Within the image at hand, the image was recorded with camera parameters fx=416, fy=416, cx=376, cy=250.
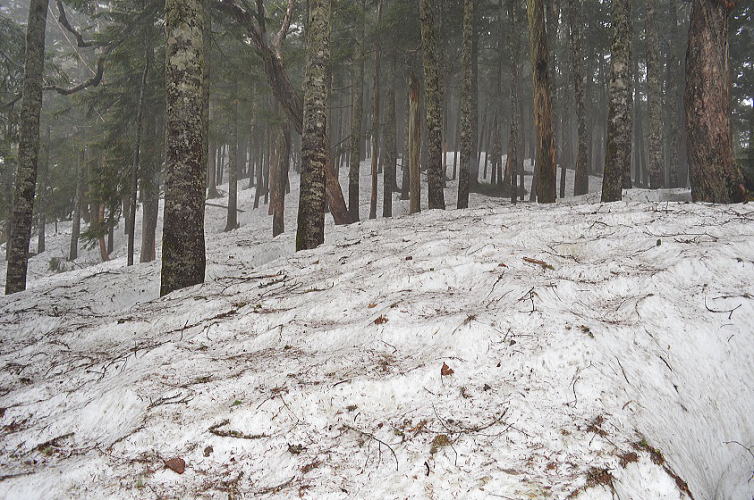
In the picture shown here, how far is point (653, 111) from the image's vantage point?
46.0 feet

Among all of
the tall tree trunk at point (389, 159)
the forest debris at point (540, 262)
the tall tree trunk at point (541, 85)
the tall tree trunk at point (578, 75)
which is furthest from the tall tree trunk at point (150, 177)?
the tall tree trunk at point (578, 75)

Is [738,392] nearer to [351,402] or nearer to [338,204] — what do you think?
[351,402]

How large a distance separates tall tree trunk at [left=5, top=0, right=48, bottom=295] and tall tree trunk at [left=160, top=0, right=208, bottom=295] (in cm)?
512

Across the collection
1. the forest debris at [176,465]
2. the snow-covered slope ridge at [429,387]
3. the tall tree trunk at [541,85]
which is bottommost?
the forest debris at [176,465]

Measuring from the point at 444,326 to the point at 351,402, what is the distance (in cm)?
87

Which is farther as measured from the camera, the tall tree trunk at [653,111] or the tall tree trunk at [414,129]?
the tall tree trunk at [653,111]

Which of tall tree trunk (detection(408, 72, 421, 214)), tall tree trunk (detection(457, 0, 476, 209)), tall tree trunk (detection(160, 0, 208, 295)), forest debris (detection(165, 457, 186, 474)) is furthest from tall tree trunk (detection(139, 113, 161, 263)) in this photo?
forest debris (detection(165, 457, 186, 474))

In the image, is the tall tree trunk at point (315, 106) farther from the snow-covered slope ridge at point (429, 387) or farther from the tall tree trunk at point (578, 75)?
the tall tree trunk at point (578, 75)

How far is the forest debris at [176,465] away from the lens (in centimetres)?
192

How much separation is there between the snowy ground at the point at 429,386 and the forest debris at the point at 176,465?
26 mm

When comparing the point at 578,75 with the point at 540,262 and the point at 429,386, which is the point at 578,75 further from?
the point at 429,386

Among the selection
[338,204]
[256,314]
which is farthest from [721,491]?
[338,204]

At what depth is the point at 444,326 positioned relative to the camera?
280 centimetres

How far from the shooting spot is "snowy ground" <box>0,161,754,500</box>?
1.77 metres
